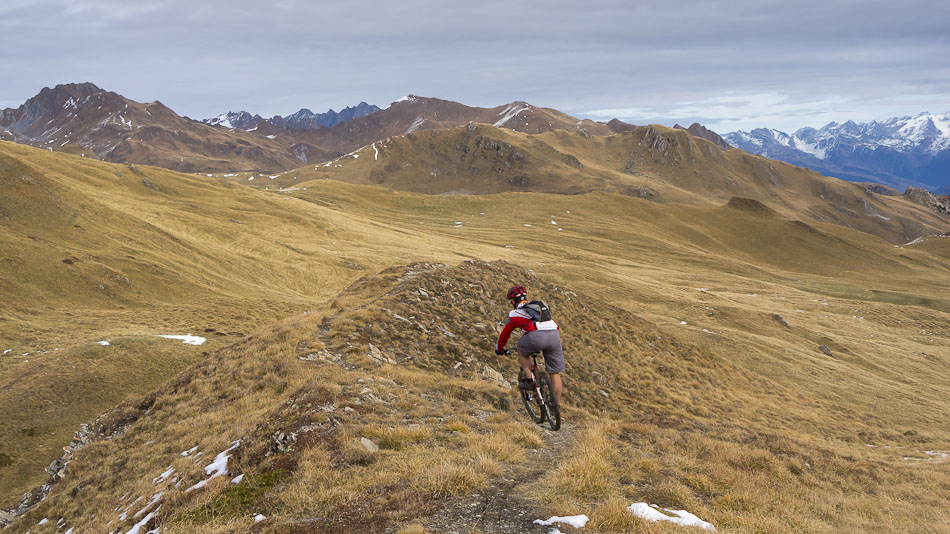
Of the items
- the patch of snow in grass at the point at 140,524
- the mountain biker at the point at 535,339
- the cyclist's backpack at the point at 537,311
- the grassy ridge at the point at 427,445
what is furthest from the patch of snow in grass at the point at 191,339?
the cyclist's backpack at the point at 537,311

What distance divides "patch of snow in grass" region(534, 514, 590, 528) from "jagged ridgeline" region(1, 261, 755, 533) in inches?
68.6

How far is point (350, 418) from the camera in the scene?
492 inches

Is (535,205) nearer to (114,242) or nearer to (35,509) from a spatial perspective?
(114,242)

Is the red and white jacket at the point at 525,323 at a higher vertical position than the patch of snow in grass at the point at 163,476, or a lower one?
higher

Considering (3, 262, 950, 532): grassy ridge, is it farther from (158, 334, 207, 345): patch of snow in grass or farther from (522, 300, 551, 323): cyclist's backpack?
(158, 334, 207, 345): patch of snow in grass

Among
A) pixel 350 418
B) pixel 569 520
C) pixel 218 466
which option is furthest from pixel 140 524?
pixel 569 520

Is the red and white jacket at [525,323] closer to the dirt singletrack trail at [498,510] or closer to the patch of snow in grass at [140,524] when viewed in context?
the dirt singletrack trail at [498,510]

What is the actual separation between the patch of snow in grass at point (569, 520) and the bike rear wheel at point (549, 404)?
536 cm

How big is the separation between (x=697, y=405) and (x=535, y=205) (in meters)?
150

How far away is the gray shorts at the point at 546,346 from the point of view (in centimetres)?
1276

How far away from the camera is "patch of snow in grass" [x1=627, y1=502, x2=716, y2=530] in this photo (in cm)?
792

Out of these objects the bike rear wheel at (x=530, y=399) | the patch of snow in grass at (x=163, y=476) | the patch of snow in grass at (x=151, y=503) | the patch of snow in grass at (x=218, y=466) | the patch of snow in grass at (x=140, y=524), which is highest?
the bike rear wheel at (x=530, y=399)

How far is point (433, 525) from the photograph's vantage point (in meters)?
7.77

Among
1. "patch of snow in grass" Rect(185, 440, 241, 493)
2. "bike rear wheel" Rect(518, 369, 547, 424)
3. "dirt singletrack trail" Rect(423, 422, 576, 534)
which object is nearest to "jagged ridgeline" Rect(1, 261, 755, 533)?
"patch of snow in grass" Rect(185, 440, 241, 493)
